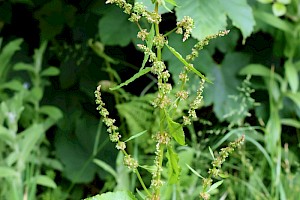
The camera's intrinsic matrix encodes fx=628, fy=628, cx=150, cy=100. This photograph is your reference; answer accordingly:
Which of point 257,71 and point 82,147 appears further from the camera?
point 82,147

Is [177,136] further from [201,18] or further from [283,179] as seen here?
[283,179]

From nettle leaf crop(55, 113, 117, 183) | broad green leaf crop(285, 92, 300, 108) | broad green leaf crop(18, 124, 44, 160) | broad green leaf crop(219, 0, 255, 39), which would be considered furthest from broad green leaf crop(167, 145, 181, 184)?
nettle leaf crop(55, 113, 117, 183)

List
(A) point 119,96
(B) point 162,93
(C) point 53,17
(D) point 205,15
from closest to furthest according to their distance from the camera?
1. (B) point 162,93
2. (D) point 205,15
3. (A) point 119,96
4. (C) point 53,17

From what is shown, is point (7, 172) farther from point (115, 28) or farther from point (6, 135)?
point (115, 28)

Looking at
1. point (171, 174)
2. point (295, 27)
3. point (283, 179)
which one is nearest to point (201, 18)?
point (295, 27)

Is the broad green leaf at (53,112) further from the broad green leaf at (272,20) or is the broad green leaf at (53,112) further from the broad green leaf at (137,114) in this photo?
the broad green leaf at (272,20)

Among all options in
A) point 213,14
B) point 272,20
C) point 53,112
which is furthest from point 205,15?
point 53,112

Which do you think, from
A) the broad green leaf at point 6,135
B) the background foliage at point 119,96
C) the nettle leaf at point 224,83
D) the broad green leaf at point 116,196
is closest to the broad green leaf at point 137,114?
the background foliage at point 119,96
